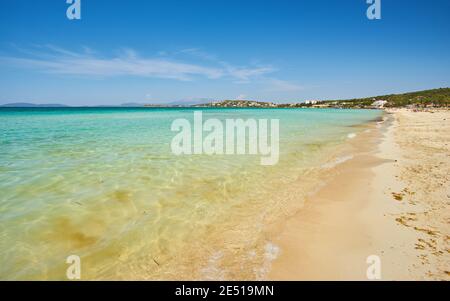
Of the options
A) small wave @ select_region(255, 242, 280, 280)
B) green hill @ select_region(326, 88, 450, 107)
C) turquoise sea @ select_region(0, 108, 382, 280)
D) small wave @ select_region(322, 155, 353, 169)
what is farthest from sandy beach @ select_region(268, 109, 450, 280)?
green hill @ select_region(326, 88, 450, 107)

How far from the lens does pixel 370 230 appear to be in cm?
549

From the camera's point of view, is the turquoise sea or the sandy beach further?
the turquoise sea

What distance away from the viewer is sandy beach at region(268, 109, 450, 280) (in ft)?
13.7

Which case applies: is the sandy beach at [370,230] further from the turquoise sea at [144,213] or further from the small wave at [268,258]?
the turquoise sea at [144,213]

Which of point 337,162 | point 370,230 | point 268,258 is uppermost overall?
point 337,162

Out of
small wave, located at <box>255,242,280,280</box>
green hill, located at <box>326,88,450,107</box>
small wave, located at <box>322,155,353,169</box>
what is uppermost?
Answer: green hill, located at <box>326,88,450,107</box>

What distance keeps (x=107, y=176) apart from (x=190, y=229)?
5053 millimetres

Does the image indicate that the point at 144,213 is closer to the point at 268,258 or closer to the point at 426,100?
the point at 268,258

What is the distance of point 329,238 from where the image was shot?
16.9 ft

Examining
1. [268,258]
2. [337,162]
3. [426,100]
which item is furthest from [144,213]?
[426,100]

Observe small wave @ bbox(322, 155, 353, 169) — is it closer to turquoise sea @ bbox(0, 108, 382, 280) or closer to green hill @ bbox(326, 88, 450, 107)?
turquoise sea @ bbox(0, 108, 382, 280)

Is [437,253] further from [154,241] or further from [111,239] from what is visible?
[111,239]

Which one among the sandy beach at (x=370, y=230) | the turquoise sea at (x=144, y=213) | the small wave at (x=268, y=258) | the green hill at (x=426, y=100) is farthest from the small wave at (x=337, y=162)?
the green hill at (x=426, y=100)

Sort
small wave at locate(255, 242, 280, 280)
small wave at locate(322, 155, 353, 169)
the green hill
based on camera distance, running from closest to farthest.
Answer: small wave at locate(255, 242, 280, 280)
small wave at locate(322, 155, 353, 169)
the green hill
